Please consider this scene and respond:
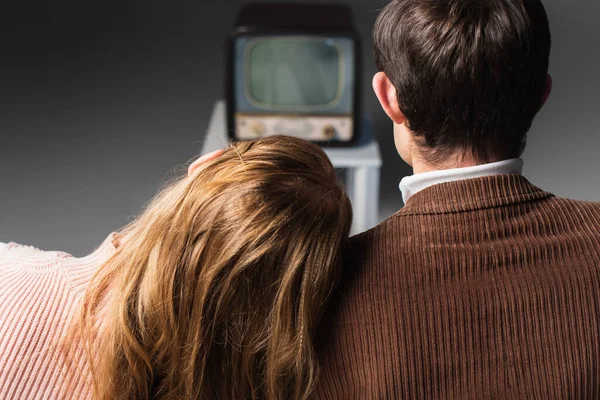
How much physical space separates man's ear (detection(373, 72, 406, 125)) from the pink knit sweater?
41 centimetres

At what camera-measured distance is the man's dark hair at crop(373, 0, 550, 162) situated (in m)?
0.91

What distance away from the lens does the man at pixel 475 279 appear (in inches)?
33.4

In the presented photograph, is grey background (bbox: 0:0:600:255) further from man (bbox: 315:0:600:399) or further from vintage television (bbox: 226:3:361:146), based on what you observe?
man (bbox: 315:0:600:399)

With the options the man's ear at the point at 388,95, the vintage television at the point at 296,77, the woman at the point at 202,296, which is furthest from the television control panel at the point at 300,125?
the woman at the point at 202,296

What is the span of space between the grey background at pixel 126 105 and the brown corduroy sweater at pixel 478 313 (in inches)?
63.9

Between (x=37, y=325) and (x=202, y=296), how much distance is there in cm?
22

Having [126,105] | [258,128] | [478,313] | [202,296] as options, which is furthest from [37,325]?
[126,105]

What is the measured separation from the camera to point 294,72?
2020 millimetres

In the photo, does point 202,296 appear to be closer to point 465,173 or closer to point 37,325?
point 37,325

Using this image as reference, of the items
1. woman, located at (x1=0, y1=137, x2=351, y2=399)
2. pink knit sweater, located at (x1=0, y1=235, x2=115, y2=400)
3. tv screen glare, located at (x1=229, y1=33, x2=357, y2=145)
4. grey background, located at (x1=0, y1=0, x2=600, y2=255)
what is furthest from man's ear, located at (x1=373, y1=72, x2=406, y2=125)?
grey background, located at (x1=0, y1=0, x2=600, y2=255)

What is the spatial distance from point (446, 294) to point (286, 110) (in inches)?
50.8

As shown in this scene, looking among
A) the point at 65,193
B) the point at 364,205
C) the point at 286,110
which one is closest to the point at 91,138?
the point at 65,193

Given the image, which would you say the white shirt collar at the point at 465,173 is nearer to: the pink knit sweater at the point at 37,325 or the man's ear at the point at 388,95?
the man's ear at the point at 388,95

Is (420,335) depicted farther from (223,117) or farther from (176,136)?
(176,136)
